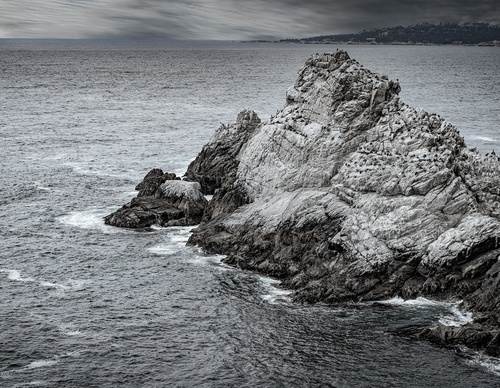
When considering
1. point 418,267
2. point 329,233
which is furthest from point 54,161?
point 418,267

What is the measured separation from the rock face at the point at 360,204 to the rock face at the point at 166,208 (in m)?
3.00

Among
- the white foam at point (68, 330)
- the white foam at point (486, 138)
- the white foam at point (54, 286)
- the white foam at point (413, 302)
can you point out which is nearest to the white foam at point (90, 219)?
the white foam at point (54, 286)

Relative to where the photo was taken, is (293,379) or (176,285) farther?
(176,285)

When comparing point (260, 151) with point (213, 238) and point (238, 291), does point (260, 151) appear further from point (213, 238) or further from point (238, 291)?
point (238, 291)

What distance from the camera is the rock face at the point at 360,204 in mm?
55094

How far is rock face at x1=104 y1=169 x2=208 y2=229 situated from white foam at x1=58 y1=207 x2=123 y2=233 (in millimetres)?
1016

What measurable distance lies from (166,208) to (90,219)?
27.9 ft

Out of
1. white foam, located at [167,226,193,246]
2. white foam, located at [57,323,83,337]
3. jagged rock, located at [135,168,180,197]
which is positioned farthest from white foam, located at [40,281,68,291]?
jagged rock, located at [135,168,180,197]

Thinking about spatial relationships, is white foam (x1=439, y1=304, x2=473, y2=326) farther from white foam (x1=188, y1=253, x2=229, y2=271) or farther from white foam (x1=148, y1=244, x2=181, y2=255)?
white foam (x1=148, y1=244, x2=181, y2=255)

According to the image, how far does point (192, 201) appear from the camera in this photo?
7700 centimetres

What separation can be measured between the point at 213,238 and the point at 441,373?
95.6 feet

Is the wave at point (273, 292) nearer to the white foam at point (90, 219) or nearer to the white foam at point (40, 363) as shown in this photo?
the white foam at point (40, 363)

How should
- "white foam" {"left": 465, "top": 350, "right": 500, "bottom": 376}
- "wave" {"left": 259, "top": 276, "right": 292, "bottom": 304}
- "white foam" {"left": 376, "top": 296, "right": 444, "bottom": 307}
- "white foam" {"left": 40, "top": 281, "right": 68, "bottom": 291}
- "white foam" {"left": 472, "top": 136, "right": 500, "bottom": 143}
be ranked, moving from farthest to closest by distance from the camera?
"white foam" {"left": 472, "top": 136, "right": 500, "bottom": 143} → "white foam" {"left": 40, "top": 281, "right": 68, "bottom": 291} → "wave" {"left": 259, "top": 276, "right": 292, "bottom": 304} → "white foam" {"left": 376, "top": 296, "right": 444, "bottom": 307} → "white foam" {"left": 465, "top": 350, "right": 500, "bottom": 376}

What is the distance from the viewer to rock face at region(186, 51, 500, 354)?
5509 cm
